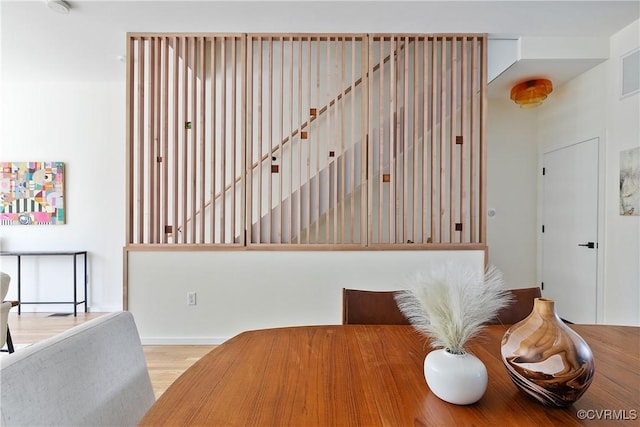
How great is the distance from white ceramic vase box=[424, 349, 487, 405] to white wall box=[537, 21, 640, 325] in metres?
3.35

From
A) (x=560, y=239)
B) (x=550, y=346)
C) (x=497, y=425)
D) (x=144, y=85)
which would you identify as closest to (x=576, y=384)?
(x=550, y=346)

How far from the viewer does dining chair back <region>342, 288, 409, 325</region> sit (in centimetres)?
144

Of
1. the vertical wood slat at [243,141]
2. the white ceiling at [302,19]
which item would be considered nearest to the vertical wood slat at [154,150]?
the white ceiling at [302,19]

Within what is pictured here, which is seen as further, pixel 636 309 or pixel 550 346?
pixel 636 309

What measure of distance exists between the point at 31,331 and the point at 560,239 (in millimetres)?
6085

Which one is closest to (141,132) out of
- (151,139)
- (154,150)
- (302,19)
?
(151,139)

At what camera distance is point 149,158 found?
123 inches

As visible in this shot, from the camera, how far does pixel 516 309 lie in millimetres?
1479

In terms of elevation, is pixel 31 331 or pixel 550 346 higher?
pixel 550 346

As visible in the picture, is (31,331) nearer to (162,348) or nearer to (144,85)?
(162,348)

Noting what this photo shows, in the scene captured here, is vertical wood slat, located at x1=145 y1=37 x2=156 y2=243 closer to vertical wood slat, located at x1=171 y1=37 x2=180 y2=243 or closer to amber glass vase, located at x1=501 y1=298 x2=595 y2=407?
vertical wood slat, located at x1=171 y1=37 x2=180 y2=243

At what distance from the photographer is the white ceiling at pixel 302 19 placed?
2.68 m

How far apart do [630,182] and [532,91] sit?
1.30m

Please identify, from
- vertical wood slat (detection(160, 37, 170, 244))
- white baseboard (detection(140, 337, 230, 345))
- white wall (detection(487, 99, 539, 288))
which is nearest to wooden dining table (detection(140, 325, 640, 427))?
white baseboard (detection(140, 337, 230, 345))
